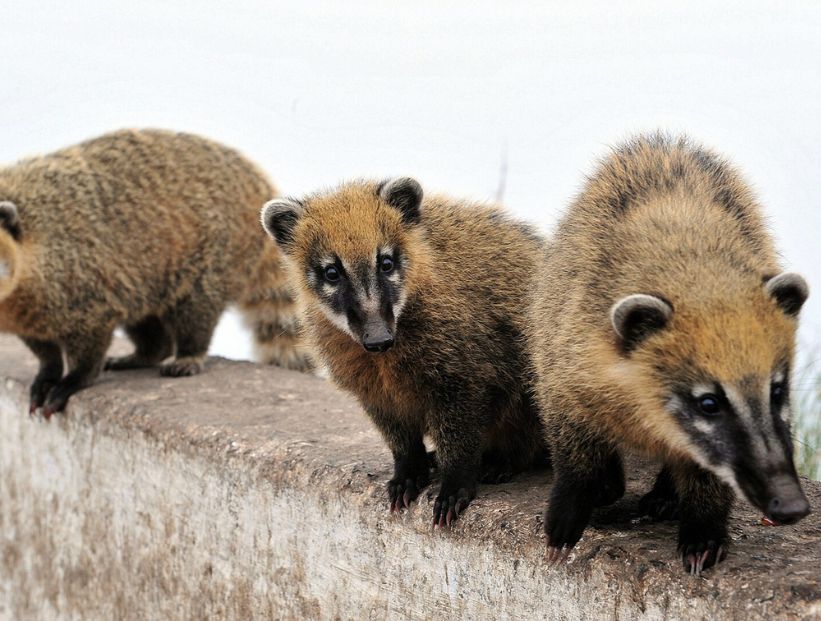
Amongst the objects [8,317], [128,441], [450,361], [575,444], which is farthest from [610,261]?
[8,317]

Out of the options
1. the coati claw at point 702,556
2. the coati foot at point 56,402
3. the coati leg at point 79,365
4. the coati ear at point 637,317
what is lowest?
the coati foot at point 56,402

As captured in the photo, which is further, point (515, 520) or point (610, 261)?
point (515, 520)

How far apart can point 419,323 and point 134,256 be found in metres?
3.13

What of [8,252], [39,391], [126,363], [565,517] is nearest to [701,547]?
[565,517]

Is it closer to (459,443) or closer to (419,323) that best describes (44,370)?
(419,323)

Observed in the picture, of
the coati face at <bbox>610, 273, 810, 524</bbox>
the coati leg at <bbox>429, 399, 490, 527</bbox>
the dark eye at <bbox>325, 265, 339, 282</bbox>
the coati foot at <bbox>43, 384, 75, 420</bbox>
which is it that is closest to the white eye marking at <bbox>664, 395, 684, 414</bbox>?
the coati face at <bbox>610, 273, 810, 524</bbox>

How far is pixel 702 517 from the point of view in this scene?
2.82 metres

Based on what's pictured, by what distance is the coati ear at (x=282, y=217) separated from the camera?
389 centimetres

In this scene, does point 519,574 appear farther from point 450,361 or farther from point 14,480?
point 14,480

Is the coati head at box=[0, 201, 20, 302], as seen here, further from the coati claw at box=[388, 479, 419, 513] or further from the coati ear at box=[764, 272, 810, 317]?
the coati ear at box=[764, 272, 810, 317]

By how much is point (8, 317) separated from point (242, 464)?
7.54 feet

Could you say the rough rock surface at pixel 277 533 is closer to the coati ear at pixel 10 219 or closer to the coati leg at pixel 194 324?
the coati leg at pixel 194 324

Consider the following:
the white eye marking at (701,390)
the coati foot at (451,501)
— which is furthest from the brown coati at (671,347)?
the coati foot at (451,501)

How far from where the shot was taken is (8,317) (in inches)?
231
